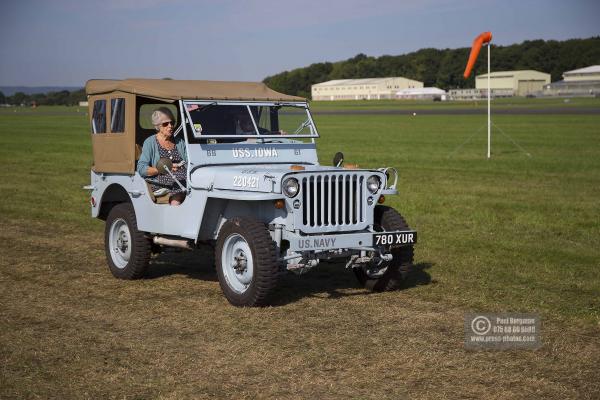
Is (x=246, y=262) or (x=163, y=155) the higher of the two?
(x=163, y=155)

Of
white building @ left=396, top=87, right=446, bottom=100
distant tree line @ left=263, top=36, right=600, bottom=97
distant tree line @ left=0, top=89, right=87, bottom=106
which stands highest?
distant tree line @ left=263, top=36, right=600, bottom=97

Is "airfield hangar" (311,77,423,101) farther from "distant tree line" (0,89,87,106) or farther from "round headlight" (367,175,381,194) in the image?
"round headlight" (367,175,381,194)

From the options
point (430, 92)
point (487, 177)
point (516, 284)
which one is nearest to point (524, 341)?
point (516, 284)

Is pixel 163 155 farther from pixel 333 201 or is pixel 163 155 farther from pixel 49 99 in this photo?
pixel 49 99

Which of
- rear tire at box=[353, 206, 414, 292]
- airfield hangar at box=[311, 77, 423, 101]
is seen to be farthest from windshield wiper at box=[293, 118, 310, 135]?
airfield hangar at box=[311, 77, 423, 101]

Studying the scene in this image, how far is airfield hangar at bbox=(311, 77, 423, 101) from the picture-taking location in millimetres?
163500

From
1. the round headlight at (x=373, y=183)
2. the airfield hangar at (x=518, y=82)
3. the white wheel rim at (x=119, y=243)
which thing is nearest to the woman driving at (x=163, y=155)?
the white wheel rim at (x=119, y=243)

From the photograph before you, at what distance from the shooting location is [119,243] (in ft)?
31.6

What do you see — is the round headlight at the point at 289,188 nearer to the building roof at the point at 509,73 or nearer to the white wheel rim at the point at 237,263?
the white wheel rim at the point at 237,263

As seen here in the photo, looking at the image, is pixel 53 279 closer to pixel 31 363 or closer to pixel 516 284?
pixel 31 363

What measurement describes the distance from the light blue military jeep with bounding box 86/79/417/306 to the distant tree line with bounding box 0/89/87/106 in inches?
4623

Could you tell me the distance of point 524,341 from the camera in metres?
6.74

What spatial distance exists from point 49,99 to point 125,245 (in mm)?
133125

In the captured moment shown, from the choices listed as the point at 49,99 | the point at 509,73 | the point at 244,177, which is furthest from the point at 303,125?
the point at 509,73
